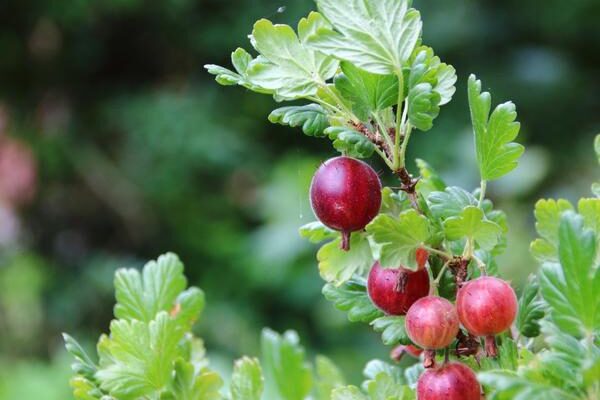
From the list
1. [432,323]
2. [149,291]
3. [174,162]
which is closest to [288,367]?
[432,323]

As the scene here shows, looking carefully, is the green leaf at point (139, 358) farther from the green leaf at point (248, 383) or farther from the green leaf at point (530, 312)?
the green leaf at point (530, 312)

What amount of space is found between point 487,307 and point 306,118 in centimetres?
14

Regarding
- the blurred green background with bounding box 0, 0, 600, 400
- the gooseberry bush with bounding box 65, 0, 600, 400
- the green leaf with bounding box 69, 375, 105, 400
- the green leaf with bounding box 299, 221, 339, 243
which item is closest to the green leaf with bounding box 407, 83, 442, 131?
the gooseberry bush with bounding box 65, 0, 600, 400

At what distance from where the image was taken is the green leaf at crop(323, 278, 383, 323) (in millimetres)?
535

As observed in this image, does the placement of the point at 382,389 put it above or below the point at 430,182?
below

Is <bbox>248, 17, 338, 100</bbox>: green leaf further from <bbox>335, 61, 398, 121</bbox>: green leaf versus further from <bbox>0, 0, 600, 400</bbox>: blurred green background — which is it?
<bbox>0, 0, 600, 400</bbox>: blurred green background

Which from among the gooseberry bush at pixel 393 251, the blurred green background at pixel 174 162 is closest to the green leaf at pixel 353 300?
the gooseberry bush at pixel 393 251

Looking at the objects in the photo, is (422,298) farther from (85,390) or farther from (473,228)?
(85,390)

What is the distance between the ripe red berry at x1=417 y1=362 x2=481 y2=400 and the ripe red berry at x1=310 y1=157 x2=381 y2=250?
0.31 feet

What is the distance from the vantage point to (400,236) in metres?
0.46

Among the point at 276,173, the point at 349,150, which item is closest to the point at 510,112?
the point at 349,150

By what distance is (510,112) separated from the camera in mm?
494

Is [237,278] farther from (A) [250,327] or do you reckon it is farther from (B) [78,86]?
(B) [78,86]

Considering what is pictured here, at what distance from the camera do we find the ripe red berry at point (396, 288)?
49cm
